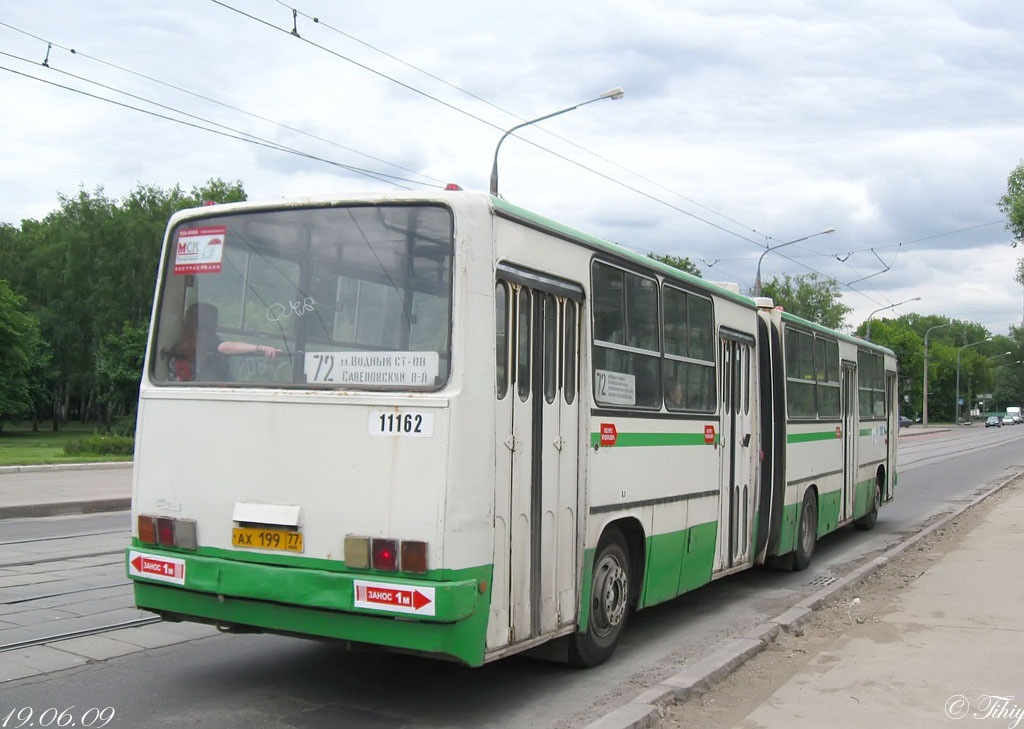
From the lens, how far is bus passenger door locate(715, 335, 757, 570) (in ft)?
30.0

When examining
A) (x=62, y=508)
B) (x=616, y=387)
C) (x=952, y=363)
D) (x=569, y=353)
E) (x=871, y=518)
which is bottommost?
(x=871, y=518)

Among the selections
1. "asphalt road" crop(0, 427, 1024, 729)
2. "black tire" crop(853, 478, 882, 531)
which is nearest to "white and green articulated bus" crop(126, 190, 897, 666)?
"asphalt road" crop(0, 427, 1024, 729)

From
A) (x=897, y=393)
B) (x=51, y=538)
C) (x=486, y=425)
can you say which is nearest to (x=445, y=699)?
(x=486, y=425)

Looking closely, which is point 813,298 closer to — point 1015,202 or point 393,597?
point 1015,202

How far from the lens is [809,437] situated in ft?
38.9

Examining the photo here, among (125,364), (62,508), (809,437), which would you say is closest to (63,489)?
(62,508)

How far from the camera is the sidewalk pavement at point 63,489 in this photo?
50.4ft

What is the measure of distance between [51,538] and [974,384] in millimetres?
144808

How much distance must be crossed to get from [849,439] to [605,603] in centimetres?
829

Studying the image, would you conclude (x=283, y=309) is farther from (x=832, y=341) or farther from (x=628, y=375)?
(x=832, y=341)

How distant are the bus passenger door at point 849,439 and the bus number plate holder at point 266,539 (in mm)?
10084

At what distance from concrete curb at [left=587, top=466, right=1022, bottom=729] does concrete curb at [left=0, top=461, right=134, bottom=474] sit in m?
17.8

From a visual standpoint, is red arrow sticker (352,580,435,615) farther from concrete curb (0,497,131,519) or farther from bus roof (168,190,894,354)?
concrete curb (0,497,131,519)
